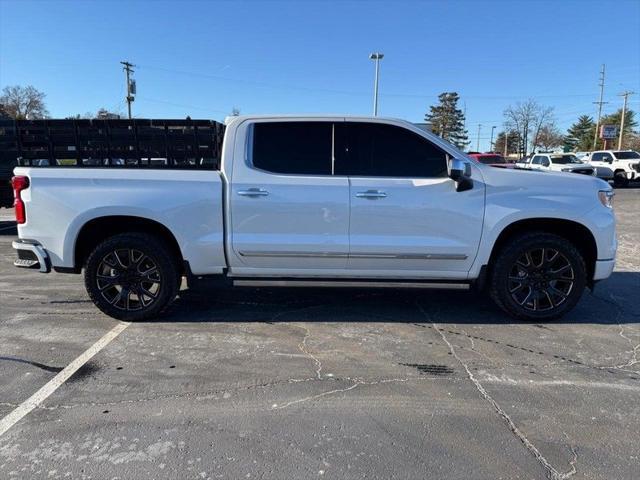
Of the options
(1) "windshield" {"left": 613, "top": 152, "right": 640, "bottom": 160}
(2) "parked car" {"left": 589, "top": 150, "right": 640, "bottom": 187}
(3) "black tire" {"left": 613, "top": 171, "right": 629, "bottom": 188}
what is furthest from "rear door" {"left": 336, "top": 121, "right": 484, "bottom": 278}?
(1) "windshield" {"left": 613, "top": 152, "right": 640, "bottom": 160}

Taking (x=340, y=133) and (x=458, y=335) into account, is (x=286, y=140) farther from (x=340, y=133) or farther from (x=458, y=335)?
(x=458, y=335)

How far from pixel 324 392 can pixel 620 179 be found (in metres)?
32.0

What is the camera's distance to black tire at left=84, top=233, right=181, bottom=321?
15.7 ft

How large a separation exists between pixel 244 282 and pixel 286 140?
1.46 meters

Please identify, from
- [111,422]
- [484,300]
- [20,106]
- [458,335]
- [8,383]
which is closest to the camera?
[111,422]

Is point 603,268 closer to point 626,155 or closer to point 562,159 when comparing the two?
point 562,159

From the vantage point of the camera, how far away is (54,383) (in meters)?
3.64

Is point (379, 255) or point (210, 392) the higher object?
point (379, 255)

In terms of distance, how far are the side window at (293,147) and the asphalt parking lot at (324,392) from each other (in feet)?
5.09

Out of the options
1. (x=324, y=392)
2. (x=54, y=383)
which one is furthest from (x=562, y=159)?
(x=54, y=383)

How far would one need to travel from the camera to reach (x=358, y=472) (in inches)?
104

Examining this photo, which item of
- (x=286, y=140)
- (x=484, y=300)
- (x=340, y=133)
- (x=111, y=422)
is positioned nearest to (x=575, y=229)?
(x=484, y=300)

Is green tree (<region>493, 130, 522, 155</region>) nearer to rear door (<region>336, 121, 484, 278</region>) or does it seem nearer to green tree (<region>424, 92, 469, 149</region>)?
green tree (<region>424, 92, 469, 149</region>)

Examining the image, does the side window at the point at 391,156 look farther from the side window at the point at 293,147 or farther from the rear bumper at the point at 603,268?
the rear bumper at the point at 603,268
